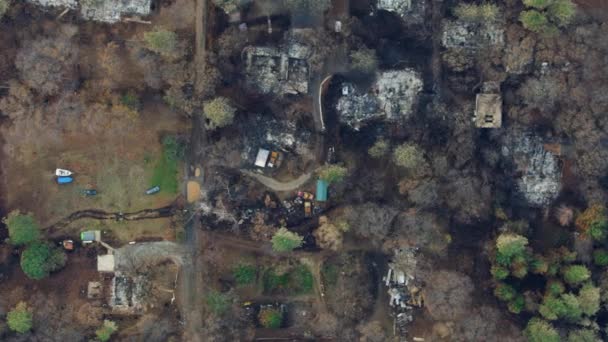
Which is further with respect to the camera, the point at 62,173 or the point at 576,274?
the point at 62,173

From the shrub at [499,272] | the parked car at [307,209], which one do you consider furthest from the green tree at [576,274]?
the parked car at [307,209]

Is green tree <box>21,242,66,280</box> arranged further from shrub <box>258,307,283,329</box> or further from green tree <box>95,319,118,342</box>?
shrub <box>258,307,283,329</box>

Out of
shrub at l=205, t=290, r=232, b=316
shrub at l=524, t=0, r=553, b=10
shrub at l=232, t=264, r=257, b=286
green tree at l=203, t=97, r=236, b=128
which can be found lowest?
shrub at l=205, t=290, r=232, b=316

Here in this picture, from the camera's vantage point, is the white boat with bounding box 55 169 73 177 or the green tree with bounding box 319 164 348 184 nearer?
the green tree with bounding box 319 164 348 184

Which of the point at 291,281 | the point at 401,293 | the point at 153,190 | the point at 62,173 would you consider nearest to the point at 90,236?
the point at 62,173

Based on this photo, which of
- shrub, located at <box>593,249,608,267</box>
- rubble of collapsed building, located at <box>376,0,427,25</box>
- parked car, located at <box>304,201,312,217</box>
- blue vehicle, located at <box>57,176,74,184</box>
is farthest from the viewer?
parked car, located at <box>304,201,312,217</box>

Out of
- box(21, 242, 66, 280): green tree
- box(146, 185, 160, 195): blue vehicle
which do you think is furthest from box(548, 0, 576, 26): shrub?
box(21, 242, 66, 280): green tree

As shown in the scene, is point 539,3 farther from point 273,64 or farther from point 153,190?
point 153,190
